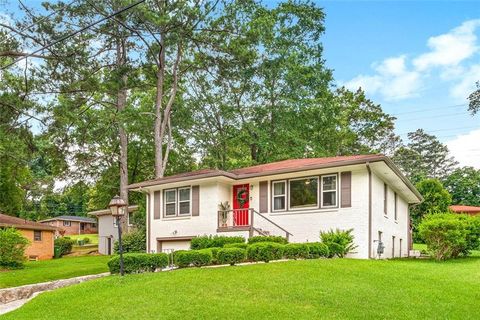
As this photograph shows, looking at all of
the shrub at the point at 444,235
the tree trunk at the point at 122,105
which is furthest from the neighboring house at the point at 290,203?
the tree trunk at the point at 122,105

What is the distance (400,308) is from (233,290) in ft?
10.2

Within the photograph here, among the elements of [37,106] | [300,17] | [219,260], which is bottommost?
[219,260]

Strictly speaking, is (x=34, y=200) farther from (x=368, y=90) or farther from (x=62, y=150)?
(x=368, y=90)

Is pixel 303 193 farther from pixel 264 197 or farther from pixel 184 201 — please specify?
pixel 184 201

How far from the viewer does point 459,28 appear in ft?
45.1

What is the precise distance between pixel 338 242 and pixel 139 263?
631 centimetres

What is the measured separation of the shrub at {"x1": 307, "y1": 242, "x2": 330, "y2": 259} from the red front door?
13.5 ft

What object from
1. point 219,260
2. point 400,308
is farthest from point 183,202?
point 400,308

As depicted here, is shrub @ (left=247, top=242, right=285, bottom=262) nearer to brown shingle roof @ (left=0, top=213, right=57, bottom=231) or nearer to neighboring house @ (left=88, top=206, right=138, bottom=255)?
brown shingle roof @ (left=0, top=213, right=57, bottom=231)

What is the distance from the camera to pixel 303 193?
15.8 metres

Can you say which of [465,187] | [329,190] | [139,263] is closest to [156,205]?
[139,263]

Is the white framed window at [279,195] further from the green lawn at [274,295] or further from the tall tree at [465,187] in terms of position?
the tall tree at [465,187]

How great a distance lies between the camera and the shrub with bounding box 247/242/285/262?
12164mm

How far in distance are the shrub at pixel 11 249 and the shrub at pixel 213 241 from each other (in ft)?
31.6
